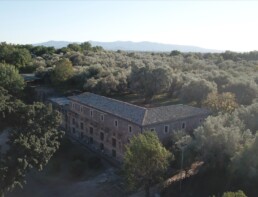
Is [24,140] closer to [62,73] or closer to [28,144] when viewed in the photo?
[28,144]

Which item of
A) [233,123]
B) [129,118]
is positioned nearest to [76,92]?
[129,118]

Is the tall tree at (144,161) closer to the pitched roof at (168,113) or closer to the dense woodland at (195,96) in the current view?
the dense woodland at (195,96)

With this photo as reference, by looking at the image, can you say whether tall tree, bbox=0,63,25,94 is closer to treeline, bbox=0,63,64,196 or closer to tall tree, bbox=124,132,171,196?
treeline, bbox=0,63,64,196

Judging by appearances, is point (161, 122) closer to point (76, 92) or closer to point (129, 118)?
point (129, 118)

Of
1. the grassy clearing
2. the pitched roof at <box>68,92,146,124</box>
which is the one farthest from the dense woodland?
the grassy clearing

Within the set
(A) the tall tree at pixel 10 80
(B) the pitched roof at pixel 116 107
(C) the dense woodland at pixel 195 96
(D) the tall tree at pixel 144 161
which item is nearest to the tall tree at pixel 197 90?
(C) the dense woodland at pixel 195 96

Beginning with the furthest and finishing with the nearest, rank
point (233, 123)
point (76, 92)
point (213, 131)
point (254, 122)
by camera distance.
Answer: point (76, 92)
point (254, 122)
point (233, 123)
point (213, 131)
